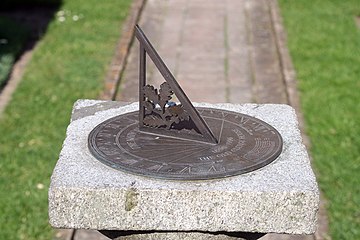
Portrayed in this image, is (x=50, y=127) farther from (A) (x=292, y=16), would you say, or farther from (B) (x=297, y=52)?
(A) (x=292, y=16)

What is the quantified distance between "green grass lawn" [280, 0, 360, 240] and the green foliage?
311 cm

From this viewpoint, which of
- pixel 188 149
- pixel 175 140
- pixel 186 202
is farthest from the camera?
pixel 175 140

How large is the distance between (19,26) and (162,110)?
6.86 m

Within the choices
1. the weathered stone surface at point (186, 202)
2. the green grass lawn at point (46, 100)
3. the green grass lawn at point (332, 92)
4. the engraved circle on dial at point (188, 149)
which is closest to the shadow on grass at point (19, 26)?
the green grass lawn at point (46, 100)

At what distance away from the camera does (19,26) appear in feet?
33.9

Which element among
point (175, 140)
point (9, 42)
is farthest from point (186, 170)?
Result: point (9, 42)

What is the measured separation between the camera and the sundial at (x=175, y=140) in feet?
11.6

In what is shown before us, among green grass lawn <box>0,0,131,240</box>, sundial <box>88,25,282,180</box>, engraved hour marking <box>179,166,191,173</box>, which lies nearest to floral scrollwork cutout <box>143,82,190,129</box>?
sundial <box>88,25,282,180</box>

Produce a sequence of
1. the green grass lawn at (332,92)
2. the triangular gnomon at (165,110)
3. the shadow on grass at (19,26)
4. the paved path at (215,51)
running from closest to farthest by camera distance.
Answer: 1. the triangular gnomon at (165,110)
2. the green grass lawn at (332,92)
3. the paved path at (215,51)
4. the shadow on grass at (19,26)

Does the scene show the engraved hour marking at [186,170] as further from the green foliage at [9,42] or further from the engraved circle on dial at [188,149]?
the green foliage at [9,42]

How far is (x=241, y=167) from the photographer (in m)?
3.52

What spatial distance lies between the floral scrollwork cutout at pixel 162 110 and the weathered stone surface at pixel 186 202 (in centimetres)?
46

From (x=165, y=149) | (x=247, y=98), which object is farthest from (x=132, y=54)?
(x=165, y=149)

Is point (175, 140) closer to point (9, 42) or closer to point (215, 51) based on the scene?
point (215, 51)
